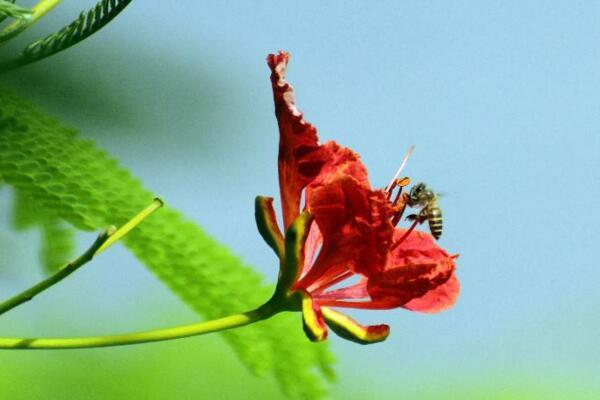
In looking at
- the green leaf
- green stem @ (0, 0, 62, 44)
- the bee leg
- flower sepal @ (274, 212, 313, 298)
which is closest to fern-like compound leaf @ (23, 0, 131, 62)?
green stem @ (0, 0, 62, 44)

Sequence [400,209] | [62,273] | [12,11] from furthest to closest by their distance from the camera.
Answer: [400,209]
[62,273]
[12,11]

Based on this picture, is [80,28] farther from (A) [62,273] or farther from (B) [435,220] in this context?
(B) [435,220]

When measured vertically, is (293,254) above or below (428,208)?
below

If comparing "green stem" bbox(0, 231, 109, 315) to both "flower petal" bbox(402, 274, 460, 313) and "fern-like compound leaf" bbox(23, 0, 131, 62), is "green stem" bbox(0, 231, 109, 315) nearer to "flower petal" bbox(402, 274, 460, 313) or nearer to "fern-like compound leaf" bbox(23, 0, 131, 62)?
"fern-like compound leaf" bbox(23, 0, 131, 62)

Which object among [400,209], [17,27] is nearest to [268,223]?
[400,209]

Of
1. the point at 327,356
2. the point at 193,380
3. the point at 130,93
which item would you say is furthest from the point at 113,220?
the point at 193,380

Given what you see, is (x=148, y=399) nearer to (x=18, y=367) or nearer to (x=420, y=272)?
(x=18, y=367)
